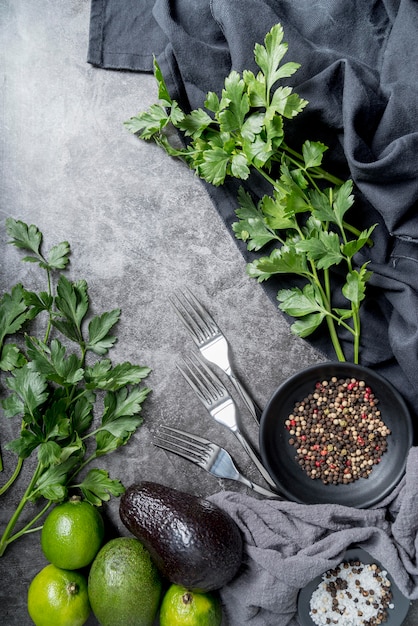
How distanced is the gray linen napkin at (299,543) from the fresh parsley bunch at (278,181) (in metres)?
0.29

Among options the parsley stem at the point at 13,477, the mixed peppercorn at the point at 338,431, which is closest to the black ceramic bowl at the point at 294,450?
the mixed peppercorn at the point at 338,431

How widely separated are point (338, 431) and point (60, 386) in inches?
21.5

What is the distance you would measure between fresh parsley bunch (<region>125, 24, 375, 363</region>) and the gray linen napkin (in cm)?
29

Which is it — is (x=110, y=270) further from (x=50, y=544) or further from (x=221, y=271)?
(x=50, y=544)

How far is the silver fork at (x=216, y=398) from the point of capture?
1364 mm

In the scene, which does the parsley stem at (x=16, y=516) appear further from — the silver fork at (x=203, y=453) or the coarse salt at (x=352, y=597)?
the coarse salt at (x=352, y=597)

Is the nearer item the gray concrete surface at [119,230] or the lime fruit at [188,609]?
the lime fruit at [188,609]

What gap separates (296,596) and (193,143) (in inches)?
33.2

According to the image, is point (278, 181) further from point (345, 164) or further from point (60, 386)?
point (60, 386)

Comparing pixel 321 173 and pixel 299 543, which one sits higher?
pixel 321 173

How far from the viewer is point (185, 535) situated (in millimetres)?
1211

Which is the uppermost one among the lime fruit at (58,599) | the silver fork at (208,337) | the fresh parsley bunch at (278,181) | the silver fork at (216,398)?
the fresh parsley bunch at (278,181)

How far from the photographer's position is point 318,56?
4.16 feet

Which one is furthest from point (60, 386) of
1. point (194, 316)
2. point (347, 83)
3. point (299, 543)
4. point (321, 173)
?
point (347, 83)
